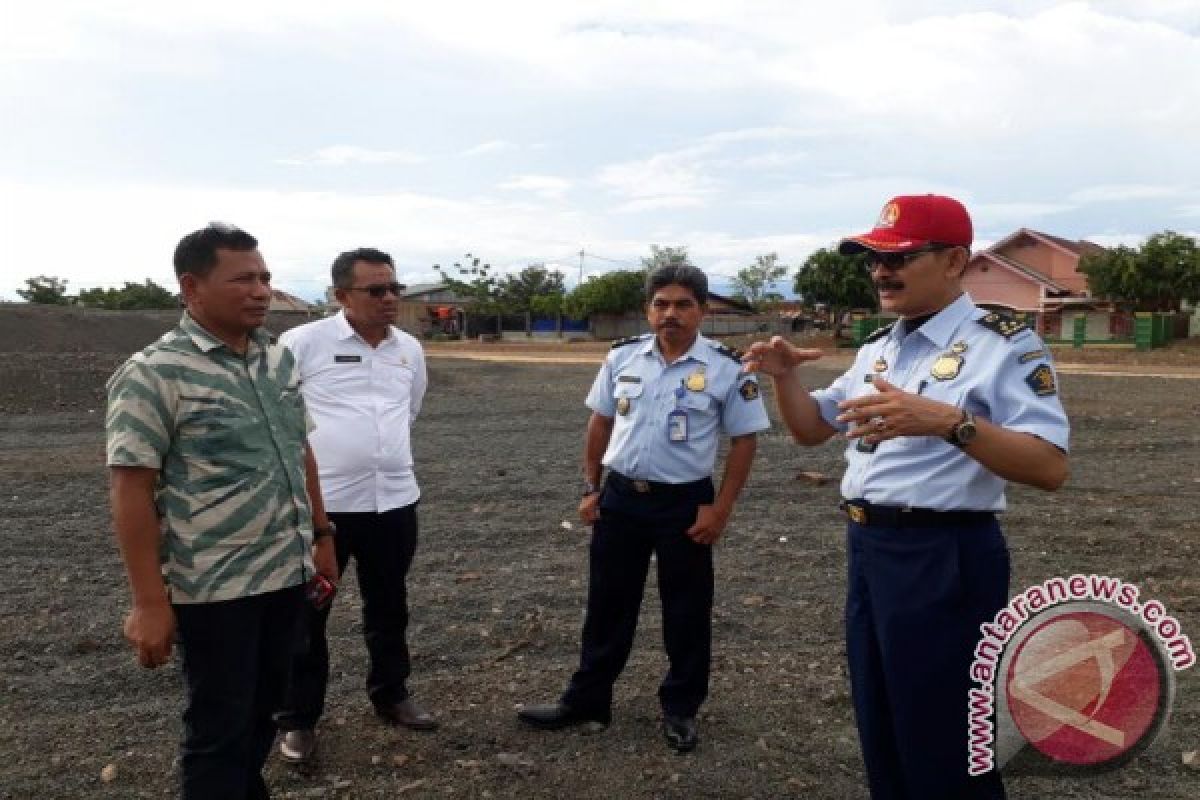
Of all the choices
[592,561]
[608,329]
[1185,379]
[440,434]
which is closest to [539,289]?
[608,329]

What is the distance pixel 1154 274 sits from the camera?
3428 centimetres

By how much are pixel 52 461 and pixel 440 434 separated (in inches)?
188

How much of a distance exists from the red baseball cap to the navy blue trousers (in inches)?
29.0

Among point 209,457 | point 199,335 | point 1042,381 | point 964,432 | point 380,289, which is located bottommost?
point 209,457

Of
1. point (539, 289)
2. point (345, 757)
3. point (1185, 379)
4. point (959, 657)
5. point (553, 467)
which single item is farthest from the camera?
point (539, 289)

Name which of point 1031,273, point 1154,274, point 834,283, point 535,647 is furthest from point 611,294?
point 535,647

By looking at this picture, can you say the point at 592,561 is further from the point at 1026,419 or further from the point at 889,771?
the point at 1026,419

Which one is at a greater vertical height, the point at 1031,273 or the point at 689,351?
the point at 1031,273

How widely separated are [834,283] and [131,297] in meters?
53.4

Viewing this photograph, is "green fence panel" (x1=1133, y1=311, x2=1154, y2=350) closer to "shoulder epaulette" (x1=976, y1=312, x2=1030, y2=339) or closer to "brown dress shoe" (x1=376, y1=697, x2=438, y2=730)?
"brown dress shoe" (x1=376, y1=697, x2=438, y2=730)

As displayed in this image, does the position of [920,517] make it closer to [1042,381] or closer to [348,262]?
[1042,381]

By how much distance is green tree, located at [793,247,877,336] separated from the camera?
4216 cm

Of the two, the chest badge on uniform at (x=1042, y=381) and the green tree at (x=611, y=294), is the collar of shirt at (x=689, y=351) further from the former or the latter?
the green tree at (x=611, y=294)

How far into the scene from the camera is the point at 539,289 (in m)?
68.4
